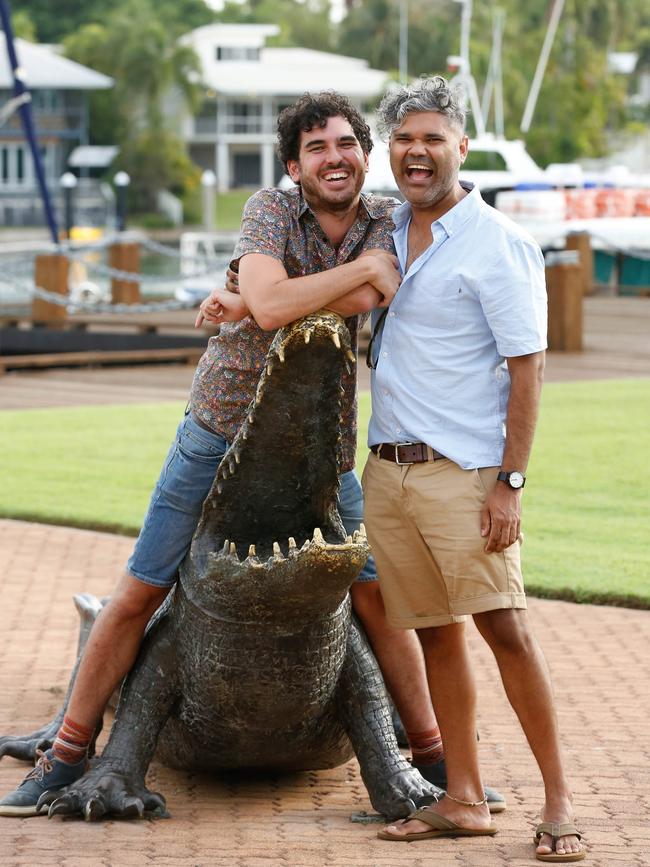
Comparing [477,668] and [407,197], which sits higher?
[407,197]

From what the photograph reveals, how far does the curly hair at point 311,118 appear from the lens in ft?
14.3

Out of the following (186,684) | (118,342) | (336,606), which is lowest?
(118,342)

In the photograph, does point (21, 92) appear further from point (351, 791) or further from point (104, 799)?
point (104, 799)

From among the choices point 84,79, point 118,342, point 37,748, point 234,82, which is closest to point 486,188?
point 118,342

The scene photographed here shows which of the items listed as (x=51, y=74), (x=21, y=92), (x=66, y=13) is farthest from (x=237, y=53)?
(x=21, y=92)

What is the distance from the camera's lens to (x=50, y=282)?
2206 cm

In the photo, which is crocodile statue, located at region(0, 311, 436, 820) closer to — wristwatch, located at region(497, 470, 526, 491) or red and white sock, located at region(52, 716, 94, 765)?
red and white sock, located at region(52, 716, 94, 765)

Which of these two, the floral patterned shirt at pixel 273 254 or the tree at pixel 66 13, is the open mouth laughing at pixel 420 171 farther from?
the tree at pixel 66 13

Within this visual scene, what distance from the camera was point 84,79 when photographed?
5981cm

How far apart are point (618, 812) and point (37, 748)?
2.04 metres

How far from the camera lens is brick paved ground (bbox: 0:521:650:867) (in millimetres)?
4293

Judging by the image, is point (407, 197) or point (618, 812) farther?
point (618, 812)

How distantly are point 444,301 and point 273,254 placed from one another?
51 centimetres

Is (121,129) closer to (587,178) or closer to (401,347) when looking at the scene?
(587,178)
